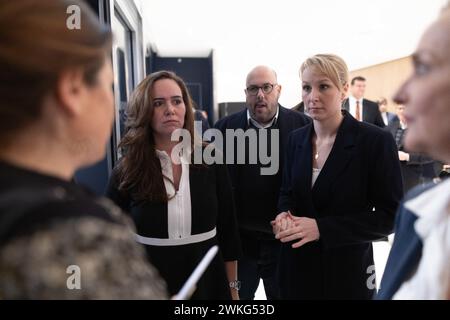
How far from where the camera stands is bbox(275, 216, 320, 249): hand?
1326 millimetres

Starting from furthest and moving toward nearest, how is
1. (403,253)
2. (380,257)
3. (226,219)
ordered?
(380,257), (226,219), (403,253)

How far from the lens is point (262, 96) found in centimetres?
201

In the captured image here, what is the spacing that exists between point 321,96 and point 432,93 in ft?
2.74

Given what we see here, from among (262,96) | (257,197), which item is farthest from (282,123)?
(257,197)

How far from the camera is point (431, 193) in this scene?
0.73 m

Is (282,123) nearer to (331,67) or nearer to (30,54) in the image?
(331,67)

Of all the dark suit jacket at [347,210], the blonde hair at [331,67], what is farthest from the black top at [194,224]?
the blonde hair at [331,67]

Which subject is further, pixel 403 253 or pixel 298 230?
pixel 298 230

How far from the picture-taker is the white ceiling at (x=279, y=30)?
468 centimetres

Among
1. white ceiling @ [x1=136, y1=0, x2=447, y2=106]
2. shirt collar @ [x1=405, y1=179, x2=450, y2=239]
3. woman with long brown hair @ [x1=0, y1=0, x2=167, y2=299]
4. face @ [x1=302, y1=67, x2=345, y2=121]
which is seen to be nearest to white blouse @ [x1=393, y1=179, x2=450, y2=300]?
shirt collar @ [x1=405, y1=179, x2=450, y2=239]

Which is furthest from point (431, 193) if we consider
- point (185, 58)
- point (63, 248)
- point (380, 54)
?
point (185, 58)

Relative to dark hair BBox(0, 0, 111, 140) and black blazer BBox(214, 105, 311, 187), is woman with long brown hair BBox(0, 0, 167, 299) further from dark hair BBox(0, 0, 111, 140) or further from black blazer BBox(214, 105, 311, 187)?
black blazer BBox(214, 105, 311, 187)

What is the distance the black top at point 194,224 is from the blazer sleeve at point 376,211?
1.38 ft

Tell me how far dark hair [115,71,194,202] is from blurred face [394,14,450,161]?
92 centimetres
